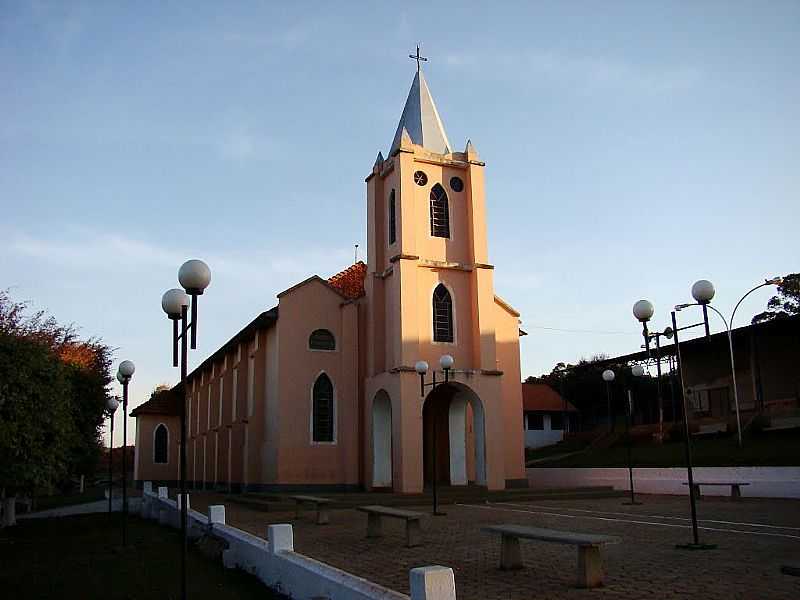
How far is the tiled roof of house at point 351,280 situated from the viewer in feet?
99.9

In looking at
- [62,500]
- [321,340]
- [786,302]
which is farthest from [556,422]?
[62,500]

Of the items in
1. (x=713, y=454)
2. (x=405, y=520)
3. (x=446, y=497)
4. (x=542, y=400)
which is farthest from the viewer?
(x=542, y=400)

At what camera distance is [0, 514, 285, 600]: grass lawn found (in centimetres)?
991

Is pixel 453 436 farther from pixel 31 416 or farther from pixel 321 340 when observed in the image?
pixel 31 416

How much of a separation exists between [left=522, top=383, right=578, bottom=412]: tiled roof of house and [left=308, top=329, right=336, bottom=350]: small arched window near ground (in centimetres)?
2622

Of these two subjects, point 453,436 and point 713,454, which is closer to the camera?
point 713,454

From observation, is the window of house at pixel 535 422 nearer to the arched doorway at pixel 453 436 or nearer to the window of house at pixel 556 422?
the window of house at pixel 556 422

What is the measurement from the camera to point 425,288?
1021 inches

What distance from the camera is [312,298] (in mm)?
26672

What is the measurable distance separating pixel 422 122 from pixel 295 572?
70.9 ft

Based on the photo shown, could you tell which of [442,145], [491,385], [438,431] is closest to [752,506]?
[491,385]

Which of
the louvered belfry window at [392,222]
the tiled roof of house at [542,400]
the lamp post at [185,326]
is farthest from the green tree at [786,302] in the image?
the lamp post at [185,326]

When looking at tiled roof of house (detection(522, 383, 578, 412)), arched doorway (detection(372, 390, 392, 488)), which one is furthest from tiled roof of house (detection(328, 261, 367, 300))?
tiled roof of house (detection(522, 383, 578, 412))

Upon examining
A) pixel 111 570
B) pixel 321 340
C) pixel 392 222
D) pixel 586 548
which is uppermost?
pixel 392 222
